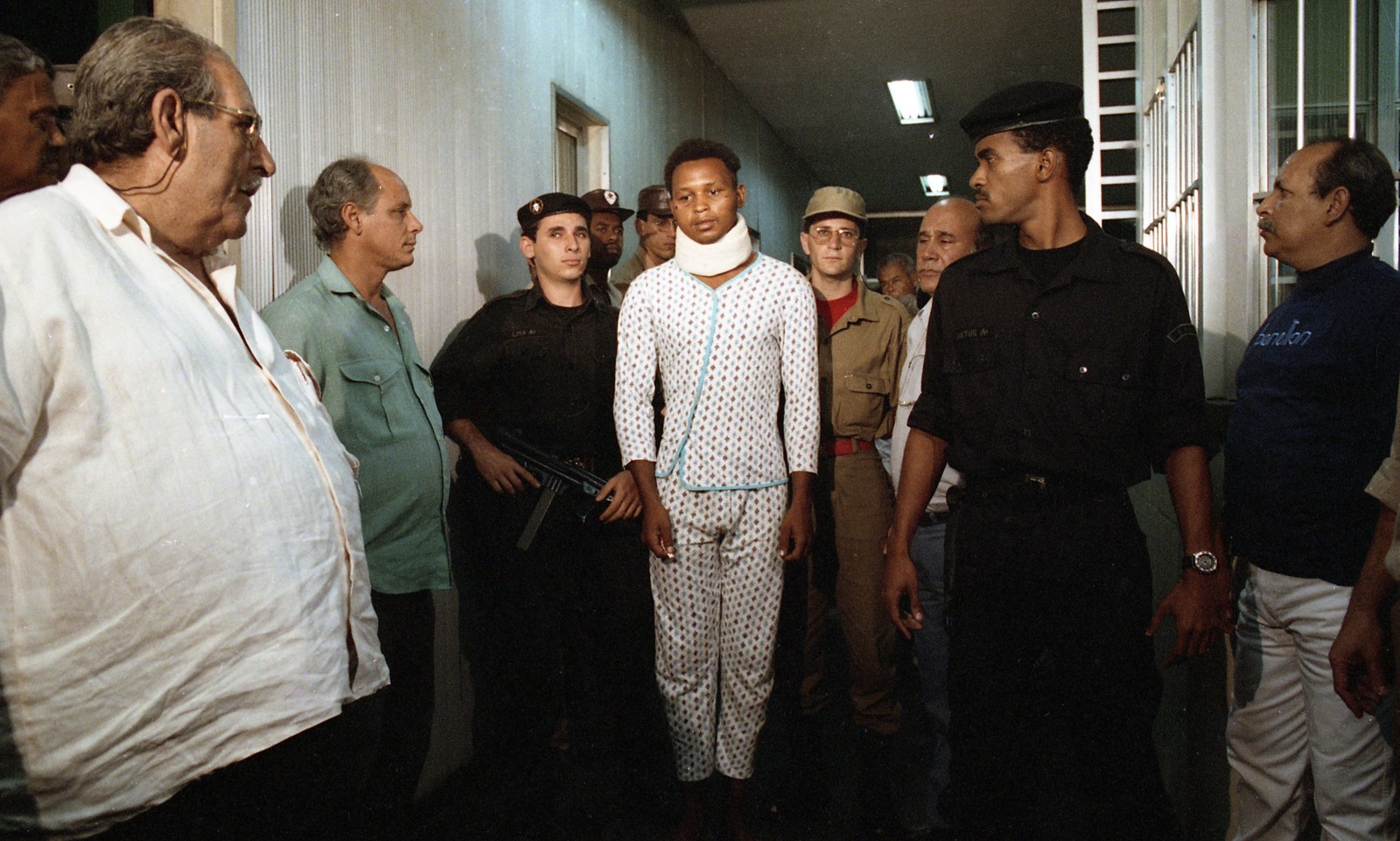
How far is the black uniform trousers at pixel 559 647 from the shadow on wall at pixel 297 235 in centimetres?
94

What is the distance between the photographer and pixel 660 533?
2668 mm

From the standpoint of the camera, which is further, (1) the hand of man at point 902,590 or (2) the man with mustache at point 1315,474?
(1) the hand of man at point 902,590

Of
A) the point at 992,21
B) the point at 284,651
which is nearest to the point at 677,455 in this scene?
the point at 284,651

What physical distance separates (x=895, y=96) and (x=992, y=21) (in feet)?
6.69

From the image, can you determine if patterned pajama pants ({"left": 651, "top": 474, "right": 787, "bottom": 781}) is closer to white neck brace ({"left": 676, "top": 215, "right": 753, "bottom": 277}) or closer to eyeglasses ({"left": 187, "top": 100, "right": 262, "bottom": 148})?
white neck brace ({"left": 676, "top": 215, "right": 753, "bottom": 277})

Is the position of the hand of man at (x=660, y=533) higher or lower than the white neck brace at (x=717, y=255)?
lower

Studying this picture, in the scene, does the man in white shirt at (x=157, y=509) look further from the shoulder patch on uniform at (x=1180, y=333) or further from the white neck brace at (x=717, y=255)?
the shoulder patch on uniform at (x=1180, y=333)

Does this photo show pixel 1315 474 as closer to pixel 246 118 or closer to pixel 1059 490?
pixel 1059 490

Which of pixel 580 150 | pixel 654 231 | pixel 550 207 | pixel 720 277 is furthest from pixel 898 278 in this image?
pixel 720 277

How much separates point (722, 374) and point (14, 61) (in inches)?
67.7

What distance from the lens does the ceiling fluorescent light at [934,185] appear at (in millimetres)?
13203

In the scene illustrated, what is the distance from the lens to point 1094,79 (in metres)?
4.18

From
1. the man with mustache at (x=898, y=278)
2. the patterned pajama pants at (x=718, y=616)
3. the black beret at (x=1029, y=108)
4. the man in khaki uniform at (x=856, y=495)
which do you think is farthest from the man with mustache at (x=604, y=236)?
the man with mustache at (x=898, y=278)

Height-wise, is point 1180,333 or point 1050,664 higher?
point 1180,333
